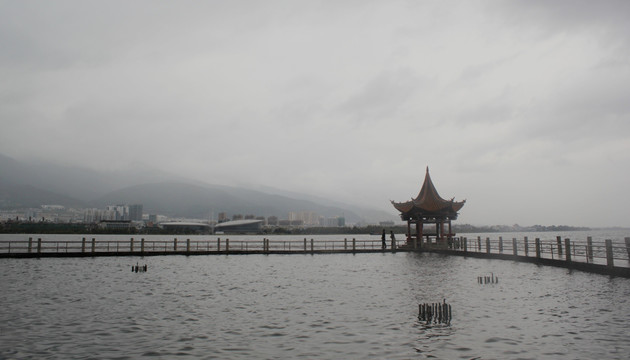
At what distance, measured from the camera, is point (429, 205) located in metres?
56.1

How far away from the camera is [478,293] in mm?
23484

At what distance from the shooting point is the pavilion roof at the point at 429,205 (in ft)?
183

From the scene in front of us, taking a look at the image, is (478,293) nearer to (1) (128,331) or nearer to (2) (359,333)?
(2) (359,333)

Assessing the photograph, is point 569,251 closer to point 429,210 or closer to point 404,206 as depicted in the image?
point 429,210

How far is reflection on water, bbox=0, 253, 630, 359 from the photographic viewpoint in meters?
13.0

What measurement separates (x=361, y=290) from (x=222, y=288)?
300 inches

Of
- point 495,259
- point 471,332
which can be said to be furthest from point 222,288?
point 495,259

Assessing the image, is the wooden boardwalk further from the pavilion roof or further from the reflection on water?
the pavilion roof

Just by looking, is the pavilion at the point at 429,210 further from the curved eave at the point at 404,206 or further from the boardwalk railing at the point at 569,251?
the boardwalk railing at the point at 569,251

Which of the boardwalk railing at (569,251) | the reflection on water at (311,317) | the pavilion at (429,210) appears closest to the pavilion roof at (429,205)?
the pavilion at (429,210)

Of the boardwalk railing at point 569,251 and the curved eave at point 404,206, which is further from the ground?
the curved eave at point 404,206

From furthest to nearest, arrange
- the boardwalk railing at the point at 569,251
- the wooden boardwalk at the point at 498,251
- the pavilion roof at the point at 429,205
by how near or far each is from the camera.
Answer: the pavilion roof at the point at 429,205, the wooden boardwalk at the point at 498,251, the boardwalk railing at the point at 569,251

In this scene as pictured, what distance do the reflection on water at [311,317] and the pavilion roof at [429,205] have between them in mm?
24746

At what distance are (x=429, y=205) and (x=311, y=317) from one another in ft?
134
